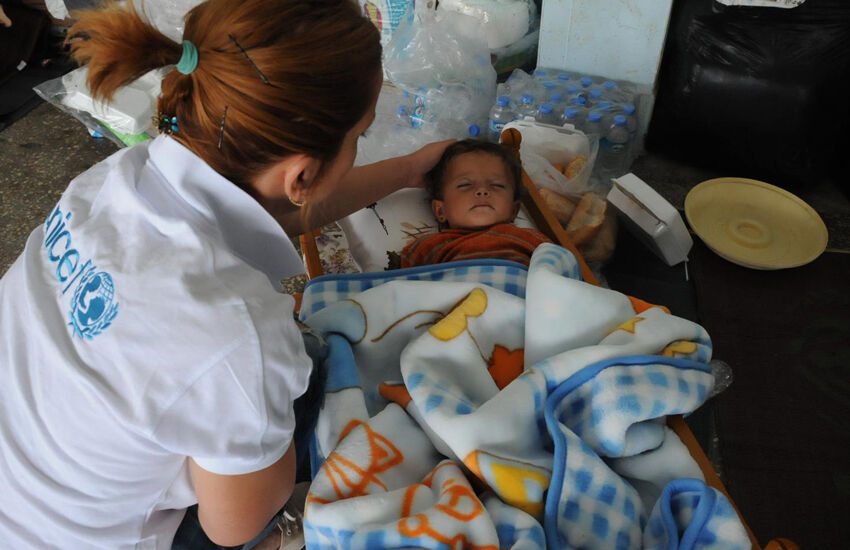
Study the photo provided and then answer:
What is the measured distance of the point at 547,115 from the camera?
6.75 feet

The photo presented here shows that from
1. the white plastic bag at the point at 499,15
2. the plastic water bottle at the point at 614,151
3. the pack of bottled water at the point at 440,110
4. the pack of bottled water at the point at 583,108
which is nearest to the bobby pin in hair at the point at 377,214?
the pack of bottled water at the point at 440,110

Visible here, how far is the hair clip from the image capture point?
2.70 feet

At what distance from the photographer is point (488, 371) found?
3.54ft

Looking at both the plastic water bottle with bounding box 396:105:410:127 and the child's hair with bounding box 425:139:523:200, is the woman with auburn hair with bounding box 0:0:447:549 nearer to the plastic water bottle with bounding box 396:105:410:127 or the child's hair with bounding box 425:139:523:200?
the child's hair with bounding box 425:139:523:200

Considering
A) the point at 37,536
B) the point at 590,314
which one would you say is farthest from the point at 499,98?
the point at 37,536

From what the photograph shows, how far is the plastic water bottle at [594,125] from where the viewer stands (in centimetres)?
202

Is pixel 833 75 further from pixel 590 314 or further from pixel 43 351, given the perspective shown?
pixel 43 351

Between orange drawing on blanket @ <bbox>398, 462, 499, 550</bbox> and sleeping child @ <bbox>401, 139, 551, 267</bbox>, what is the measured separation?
25.8 inches

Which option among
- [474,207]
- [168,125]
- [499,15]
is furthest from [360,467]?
[499,15]

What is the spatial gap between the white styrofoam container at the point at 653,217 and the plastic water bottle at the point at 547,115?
39cm

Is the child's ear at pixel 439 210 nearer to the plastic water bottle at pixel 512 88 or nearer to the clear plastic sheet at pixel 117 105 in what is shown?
the plastic water bottle at pixel 512 88

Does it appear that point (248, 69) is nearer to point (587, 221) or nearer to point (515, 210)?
point (515, 210)

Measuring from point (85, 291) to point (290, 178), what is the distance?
28cm

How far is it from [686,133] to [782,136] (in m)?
0.30
